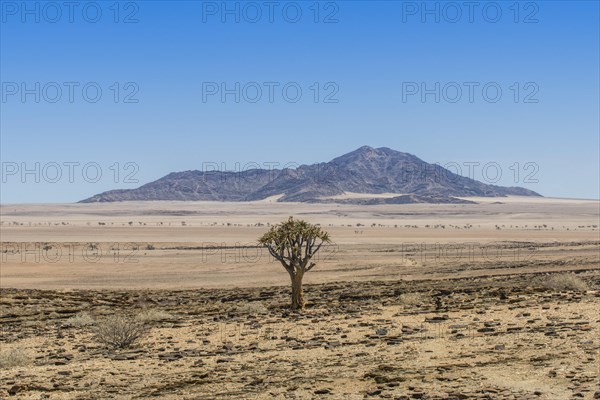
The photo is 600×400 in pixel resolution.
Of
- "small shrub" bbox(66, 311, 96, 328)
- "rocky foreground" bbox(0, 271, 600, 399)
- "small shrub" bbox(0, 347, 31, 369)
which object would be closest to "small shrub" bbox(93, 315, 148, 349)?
"rocky foreground" bbox(0, 271, 600, 399)

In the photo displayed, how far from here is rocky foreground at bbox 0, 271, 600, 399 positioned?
13219 millimetres

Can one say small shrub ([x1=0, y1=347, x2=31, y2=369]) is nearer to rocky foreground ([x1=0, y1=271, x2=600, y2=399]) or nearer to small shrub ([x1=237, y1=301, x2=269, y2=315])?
rocky foreground ([x1=0, y1=271, x2=600, y2=399])

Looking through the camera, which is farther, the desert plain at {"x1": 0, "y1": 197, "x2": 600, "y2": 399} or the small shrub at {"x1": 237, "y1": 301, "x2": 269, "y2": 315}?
the small shrub at {"x1": 237, "y1": 301, "x2": 269, "y2": 315}

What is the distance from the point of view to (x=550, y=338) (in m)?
16.1

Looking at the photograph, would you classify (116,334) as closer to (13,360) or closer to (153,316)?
(13,360)

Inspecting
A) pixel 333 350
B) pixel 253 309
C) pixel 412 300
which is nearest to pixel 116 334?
pixel 333 350

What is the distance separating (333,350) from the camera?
1653cm

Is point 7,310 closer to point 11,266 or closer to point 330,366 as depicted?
point 330,366

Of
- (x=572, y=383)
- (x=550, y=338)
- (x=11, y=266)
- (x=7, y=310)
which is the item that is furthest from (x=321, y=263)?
(x=572, y=383)

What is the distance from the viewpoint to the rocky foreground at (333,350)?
13.2m

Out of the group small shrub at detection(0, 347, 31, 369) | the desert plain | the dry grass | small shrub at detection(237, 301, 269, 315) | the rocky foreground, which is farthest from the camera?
small shrub at detection(237, 301, 269, 315)

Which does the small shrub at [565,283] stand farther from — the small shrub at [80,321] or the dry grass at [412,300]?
Answer: the small shrub at [80,321]

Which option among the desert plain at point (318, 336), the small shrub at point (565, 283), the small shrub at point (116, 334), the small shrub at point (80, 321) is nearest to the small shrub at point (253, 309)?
the desert plain at point (318, 336)

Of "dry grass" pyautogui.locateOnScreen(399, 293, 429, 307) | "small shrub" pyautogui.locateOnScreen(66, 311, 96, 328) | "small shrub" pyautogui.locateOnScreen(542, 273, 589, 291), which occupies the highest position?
"small shrub" pyautogui.locateOnScreen(542, 273, 589, 291)
